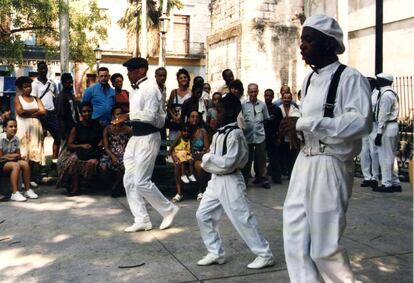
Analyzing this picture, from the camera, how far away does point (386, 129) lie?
888 centimetres

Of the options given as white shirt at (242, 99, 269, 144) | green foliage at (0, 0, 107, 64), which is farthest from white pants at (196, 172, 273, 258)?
green foliage at (0, 0, 107, 64)

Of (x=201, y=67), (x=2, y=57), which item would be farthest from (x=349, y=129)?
(x=201, y=67)

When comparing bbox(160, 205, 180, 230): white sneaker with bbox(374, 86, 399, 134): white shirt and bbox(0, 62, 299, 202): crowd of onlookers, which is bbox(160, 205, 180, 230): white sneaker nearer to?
bbox(0, 62, 299, 202): crowd of onlookers

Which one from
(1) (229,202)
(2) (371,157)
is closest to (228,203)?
(1) (229,202)

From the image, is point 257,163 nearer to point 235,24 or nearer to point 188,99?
point 188,99

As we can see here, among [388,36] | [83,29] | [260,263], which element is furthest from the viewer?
[388,36]

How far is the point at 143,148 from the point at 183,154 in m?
2.33

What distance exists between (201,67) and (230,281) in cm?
3739

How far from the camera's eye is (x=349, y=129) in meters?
3.11

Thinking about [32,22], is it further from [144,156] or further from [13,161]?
[144,156]

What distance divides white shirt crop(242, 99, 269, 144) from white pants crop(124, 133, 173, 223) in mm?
3451

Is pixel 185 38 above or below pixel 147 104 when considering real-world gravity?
above

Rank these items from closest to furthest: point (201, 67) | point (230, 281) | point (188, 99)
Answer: point (230, 281), point (188, 99), point (201, 67)

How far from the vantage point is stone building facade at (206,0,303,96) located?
58.2 ft
